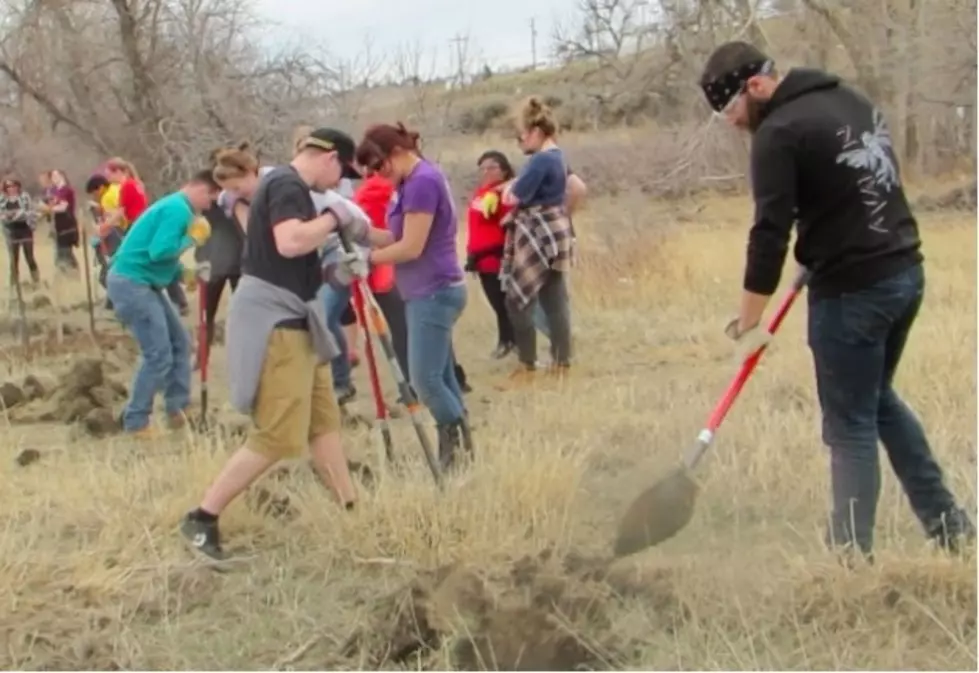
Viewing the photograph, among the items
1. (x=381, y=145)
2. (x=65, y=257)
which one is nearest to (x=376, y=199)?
(x=381, y=145)

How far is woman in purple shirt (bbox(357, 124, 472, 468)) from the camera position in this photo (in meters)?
5.98

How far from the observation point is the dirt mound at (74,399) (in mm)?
8141

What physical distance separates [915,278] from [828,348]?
346 millimetres

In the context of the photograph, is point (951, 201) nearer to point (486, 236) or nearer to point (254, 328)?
point (486, 236)

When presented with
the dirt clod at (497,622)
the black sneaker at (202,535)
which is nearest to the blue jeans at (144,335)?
the black sneaker at (202,535)

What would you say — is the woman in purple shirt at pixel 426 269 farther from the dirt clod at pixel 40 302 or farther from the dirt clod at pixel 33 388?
the dirt clod at pixel 40 302

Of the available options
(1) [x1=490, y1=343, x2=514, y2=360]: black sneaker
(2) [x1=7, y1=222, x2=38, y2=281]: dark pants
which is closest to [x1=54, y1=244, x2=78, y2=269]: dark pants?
(2) [x1=7, y1=222, x2=38, y2=281]: dark pants

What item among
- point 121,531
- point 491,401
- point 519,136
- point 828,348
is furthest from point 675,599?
point 519,136

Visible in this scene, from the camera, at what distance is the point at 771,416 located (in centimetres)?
662

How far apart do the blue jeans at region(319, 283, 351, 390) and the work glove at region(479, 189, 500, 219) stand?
1285mm

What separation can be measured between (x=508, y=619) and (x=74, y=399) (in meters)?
5.33

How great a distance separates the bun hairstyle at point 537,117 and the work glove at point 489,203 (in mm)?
829

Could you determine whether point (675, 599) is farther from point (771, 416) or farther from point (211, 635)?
point (771, 416)

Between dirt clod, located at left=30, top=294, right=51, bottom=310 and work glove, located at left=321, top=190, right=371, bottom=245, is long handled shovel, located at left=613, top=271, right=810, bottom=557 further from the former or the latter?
dirt clod, located at left=30, top=294, right=51, bottom=310
